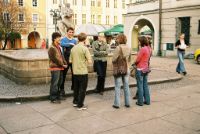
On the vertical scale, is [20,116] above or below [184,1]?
below

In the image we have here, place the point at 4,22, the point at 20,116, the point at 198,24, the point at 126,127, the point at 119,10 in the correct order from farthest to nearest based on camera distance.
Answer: the point at 119,10 → the point at 4,22 → the point at 198,24 → the point at 20,116 → the point at 126,127

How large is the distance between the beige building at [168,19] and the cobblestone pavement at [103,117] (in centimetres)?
1649

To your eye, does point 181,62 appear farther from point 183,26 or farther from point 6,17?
point 6,17

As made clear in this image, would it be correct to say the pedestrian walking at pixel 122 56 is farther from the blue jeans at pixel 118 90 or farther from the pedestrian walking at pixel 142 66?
the pedestrian walking at pixel 142 66

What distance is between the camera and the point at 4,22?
4209 cm

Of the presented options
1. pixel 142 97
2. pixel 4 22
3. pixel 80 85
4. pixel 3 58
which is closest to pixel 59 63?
pixel 80 85

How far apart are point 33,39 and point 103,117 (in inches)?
1877

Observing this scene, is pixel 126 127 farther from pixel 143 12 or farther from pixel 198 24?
pixel 143 12

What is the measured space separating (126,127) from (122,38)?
240cm

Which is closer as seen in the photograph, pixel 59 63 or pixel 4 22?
pixel 59 63

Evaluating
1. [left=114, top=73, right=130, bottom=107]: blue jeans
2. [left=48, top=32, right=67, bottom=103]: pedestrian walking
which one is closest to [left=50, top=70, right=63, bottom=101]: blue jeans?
[left=48, top=32, right=67, bottom=103]: pedestrian walking

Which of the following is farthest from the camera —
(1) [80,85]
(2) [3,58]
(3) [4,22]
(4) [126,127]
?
(3) [4,22]

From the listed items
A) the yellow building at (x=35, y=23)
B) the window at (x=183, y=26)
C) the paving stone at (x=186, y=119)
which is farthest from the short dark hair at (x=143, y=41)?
the yellow building at (x=35, y=23)

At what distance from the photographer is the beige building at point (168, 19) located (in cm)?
2462
